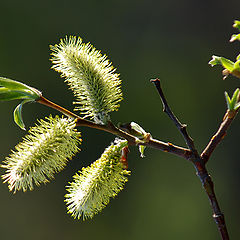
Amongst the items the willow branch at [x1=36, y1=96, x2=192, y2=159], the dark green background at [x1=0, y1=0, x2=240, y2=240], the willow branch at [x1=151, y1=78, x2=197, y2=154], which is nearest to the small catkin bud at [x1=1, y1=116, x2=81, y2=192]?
the willow branch at [x1=36, y1=96, x2=192, y2=159]

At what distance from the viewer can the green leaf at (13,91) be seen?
2.73ft

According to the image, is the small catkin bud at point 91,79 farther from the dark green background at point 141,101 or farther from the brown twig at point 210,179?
the dark green background at point 141,101

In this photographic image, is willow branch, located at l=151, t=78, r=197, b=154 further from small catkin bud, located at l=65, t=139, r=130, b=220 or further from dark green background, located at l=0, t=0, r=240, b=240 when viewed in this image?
dark green background, located at l=0, t=0, r=240, b=240

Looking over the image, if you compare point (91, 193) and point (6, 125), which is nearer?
point (91, 193)

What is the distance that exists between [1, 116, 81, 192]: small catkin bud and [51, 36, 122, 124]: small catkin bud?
2.5 inches

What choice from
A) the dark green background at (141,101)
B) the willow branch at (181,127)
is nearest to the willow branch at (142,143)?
the willow branch at (181,127)

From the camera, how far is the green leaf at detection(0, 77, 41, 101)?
83 cm

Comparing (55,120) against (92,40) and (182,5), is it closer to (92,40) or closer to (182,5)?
(92,40)

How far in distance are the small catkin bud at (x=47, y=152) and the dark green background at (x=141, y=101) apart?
9.18 feet

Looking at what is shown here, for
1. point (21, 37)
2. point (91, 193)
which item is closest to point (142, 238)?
point (21, 37)

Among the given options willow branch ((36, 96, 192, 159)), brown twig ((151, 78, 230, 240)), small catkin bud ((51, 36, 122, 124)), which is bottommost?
brown twig ((151, 78, 230, 240))

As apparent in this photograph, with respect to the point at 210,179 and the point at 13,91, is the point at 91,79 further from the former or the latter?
the point at 210,179

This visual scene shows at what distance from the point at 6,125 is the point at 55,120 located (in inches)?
124

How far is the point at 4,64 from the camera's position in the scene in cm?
399
